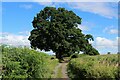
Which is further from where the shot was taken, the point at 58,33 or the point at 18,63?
the point at 58,33

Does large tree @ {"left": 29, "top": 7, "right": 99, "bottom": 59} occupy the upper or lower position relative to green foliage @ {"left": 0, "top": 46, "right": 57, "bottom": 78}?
upper

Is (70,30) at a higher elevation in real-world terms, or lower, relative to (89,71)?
higher

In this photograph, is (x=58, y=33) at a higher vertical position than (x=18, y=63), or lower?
higher

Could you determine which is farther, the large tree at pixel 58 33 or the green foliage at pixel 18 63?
→ the large tree at pixel 58 33

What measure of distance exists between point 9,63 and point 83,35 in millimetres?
46235

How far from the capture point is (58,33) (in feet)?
178

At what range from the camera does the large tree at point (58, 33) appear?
179 ft

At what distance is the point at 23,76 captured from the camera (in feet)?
Result: 43.2

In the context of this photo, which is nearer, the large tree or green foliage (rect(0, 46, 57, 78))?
green foliage (rect(0, 46, 57, 78))

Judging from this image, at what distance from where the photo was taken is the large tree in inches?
2151

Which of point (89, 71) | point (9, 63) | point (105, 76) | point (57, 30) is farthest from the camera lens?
point (57, 30)

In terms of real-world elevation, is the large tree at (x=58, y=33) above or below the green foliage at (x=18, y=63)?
above

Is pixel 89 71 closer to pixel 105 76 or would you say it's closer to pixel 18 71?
pixel 105 76

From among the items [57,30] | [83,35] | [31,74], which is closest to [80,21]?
[83,35]
